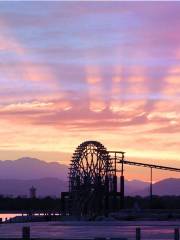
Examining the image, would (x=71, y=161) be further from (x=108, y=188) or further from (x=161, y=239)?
(x=161, y=239)

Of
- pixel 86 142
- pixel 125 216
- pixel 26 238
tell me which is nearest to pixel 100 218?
pixel 125 216

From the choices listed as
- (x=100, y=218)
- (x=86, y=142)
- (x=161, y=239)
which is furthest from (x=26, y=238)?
(x=86, y=142)

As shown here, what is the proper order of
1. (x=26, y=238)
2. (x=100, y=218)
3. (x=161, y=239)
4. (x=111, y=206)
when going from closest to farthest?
(x=26, y=238) < (x=161, y=239) < (x=100, y=218) < (x=111, y=206)

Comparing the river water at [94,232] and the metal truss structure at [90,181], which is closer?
the river water at [94,232]

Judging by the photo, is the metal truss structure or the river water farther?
the metal truss structure

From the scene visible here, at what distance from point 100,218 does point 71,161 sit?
74.7 feet

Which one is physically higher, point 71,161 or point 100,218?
point 71,161

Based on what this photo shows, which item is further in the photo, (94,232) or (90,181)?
(90,181)

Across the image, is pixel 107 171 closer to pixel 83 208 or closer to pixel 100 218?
pixel 83 208

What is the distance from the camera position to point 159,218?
107 m

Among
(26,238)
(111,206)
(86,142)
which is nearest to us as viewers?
(26,238)

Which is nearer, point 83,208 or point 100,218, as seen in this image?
point 100,218

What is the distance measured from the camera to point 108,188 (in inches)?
5187

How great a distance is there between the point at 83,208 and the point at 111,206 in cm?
915
